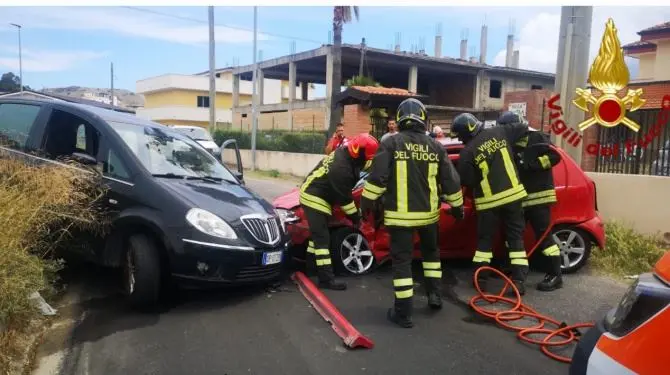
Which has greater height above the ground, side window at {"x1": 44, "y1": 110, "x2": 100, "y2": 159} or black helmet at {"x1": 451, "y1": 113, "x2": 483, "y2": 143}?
black helmet at {"x1": 451, "y1": 113, "x2": 483, "y2": 143}

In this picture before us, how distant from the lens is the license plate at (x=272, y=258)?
4.69m

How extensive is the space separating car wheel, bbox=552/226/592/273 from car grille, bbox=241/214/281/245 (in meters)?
3.09

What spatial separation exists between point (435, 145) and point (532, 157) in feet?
4.82

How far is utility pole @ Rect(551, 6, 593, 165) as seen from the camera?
728 cm

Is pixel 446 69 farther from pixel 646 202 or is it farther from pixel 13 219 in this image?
pixel 13 219

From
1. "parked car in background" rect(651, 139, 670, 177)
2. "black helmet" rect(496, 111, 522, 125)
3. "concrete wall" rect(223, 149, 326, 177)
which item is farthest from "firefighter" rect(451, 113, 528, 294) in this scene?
"concrete wall" rect(223, 149, 326, 177)

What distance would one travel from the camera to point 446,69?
30.9 m

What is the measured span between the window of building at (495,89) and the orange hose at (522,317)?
96.0ft

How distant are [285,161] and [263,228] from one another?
1617 centimetres

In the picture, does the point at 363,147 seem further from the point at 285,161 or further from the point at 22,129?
the point at 285,161

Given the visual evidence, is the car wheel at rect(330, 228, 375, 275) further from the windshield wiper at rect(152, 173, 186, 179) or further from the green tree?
the green tree

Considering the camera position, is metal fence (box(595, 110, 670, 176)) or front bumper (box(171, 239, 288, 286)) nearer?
front bumper (box(171, 239, 288, 286))

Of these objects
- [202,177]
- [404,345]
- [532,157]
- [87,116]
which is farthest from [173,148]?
[532,157]

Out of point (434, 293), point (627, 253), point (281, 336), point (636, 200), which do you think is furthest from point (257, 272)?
point (636, 200)
